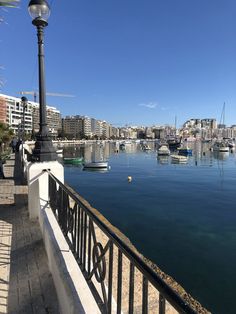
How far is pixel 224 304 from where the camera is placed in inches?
352

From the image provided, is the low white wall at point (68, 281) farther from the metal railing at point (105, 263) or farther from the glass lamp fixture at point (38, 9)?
the glass lamp fixture at point (38, 9)

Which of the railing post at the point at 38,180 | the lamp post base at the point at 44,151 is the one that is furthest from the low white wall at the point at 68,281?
the lamp post base at the point at 44,151

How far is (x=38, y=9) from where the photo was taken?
6672 mm

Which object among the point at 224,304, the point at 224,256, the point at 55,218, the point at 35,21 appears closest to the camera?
the point at 55,218

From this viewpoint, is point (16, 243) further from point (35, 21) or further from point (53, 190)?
point (35, 21)

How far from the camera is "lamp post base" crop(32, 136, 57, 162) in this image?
7.00 m

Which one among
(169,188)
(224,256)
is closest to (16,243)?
(224,256)

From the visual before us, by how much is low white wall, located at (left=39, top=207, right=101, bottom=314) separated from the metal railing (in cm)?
12

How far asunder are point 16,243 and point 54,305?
230 centimetres

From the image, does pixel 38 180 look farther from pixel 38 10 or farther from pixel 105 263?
pixel 105 263

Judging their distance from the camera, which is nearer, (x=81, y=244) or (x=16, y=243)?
(x=81, y=244)

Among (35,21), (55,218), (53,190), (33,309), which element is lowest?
(33,309)

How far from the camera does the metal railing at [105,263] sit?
5.58ft

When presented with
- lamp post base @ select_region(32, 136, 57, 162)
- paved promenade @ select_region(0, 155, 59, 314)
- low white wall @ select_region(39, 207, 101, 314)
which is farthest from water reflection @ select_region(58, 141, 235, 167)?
low white wall @ select_region(39, 207, 101, 314)
